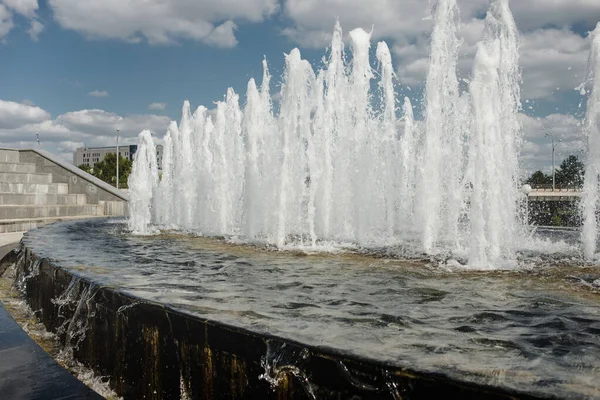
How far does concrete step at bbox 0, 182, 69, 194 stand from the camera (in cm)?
1766

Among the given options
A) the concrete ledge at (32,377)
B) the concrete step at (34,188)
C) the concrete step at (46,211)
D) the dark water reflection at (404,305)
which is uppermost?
the concrete step at (34,188)

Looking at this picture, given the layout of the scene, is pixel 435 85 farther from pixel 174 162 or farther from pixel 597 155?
pixel 174 162

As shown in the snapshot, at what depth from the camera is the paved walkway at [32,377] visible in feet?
8.71

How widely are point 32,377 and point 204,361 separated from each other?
Answer: 94 cm

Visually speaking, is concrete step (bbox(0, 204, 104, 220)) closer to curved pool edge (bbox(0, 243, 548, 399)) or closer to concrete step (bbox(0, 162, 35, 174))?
concrete step (bbox(0, 162, 35, 174))

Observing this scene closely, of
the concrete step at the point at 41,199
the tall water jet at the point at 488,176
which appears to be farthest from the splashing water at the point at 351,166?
the concrete step at the point at 41,199

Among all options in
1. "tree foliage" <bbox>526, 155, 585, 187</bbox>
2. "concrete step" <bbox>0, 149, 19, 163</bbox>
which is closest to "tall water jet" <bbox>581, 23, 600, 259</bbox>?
"concrete step" <bbox>0, 149, 19, 163</bbox>

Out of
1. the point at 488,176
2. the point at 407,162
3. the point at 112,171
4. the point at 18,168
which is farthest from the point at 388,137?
the point at 112,171

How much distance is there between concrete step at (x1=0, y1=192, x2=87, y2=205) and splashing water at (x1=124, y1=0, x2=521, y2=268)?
364 cm

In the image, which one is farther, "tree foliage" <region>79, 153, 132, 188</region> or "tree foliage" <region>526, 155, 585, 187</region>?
"tree foliage" <region>79, 153, 132, 188</region>

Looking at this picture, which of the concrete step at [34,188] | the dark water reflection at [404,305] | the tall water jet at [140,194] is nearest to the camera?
the dark water reflection at [404,305]

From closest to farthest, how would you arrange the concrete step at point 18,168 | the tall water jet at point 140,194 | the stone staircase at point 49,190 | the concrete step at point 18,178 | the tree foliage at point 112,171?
the tall water jet at point 140,194 < the stone staircase at point 49,190 < the concrete step at point 18,178 < the concrete step at point 18,168 < the tree foliage at point 112,171

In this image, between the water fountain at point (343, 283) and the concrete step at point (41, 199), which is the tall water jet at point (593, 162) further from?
the concrete step at point (41, 199)

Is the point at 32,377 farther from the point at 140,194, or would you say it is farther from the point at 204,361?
the point at 140,194
